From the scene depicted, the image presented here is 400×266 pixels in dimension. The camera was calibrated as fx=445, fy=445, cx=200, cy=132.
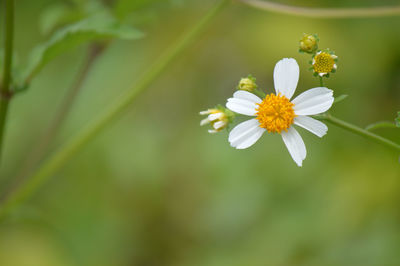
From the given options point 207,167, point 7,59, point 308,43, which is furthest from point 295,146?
point 207,167

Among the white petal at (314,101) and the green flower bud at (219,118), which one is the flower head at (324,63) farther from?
the green flower bud at (219,118)

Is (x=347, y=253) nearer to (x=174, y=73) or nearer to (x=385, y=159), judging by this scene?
(x=385, y=159)

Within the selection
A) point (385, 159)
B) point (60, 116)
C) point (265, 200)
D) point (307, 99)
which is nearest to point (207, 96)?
point (265, 200)

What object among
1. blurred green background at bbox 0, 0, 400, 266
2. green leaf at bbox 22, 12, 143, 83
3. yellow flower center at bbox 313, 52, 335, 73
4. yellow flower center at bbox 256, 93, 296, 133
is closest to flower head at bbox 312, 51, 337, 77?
yellow flower center at bbox 313, 52, 335, 73

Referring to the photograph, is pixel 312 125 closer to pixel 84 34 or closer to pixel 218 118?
pixel 218 118

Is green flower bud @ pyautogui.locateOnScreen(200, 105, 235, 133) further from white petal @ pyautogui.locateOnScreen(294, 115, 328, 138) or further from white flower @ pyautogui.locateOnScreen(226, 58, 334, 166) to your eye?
white petal @ pyautogui.locateOnScreen(294, 115, 328, 138)

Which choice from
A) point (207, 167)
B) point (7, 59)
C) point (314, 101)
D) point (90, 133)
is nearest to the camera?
point (314, 101)

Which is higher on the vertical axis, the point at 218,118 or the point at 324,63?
the point at 324,63
